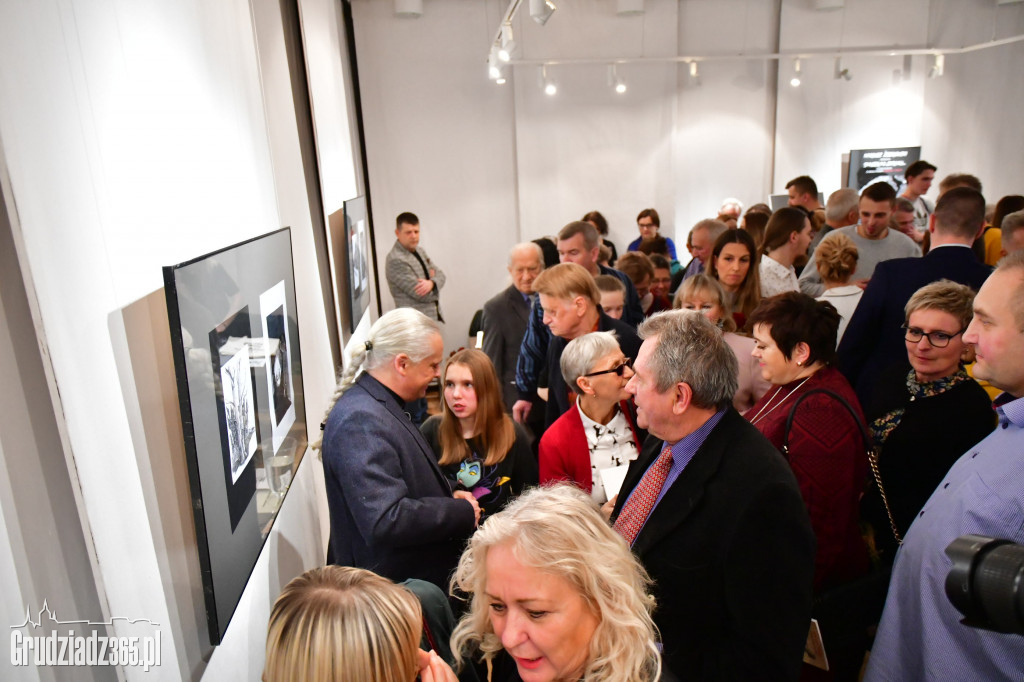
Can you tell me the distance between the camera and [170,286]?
1.37 metres

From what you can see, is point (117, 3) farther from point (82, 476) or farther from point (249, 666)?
point (249, 666)

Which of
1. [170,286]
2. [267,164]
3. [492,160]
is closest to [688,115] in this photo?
[492,160]

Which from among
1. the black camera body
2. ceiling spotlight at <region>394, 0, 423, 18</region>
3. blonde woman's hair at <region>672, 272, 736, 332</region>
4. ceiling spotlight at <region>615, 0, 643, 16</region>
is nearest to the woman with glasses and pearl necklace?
blonde woman's hair at <region>672, 272, 736, 332</region>

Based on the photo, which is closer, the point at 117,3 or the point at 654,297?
the point at 117,3

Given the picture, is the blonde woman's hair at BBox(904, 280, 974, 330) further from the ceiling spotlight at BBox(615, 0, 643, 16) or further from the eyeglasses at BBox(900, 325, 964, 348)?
the ceiling spotlight at BBox(615, 0, 643, 16)

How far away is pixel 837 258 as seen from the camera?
156 inches

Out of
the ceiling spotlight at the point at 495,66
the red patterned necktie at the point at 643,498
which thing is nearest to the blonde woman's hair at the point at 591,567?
the red patterned necktie at the point at 643,498

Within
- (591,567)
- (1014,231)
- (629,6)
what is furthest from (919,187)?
(591,567)

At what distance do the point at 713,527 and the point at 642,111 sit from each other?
320 inches

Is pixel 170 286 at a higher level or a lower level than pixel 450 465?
higher

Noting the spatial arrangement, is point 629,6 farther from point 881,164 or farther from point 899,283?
point 899,283

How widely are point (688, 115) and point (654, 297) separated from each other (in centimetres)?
476

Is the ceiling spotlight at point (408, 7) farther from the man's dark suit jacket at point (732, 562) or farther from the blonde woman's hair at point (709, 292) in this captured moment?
the man's dark suit jacket at point (732, 562)

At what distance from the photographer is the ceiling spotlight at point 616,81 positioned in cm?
832
